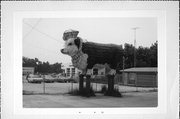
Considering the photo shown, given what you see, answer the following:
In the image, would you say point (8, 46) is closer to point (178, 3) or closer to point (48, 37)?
point (48, 37)

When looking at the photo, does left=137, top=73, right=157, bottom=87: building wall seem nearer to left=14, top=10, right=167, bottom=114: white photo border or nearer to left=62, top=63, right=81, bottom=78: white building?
left=14, top=10, right=167, bottom=114: white photo border

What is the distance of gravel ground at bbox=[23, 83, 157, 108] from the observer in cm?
428

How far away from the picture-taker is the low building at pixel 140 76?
4277 millimetres

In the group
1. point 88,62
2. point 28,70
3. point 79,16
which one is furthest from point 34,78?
point 79,16

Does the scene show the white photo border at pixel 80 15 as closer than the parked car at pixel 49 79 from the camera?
Yes

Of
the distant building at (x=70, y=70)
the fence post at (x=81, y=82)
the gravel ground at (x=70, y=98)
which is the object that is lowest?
the gravel ground at (x=70, y=98)

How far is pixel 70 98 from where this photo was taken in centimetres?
429

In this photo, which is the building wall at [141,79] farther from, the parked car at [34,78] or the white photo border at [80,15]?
the parked car at [34,78]

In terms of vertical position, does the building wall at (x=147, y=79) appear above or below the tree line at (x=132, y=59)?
below

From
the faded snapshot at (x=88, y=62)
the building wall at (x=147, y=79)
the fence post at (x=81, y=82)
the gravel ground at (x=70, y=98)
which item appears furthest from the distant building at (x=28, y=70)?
the building wall at (x=147, y=79)

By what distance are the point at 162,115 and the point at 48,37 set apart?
75.5 inches

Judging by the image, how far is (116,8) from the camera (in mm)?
4230

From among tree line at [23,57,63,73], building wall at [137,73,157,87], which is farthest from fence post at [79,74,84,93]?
building wall at [137,73,157,87]

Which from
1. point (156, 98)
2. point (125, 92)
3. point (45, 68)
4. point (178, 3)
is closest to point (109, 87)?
point (125, 92)
